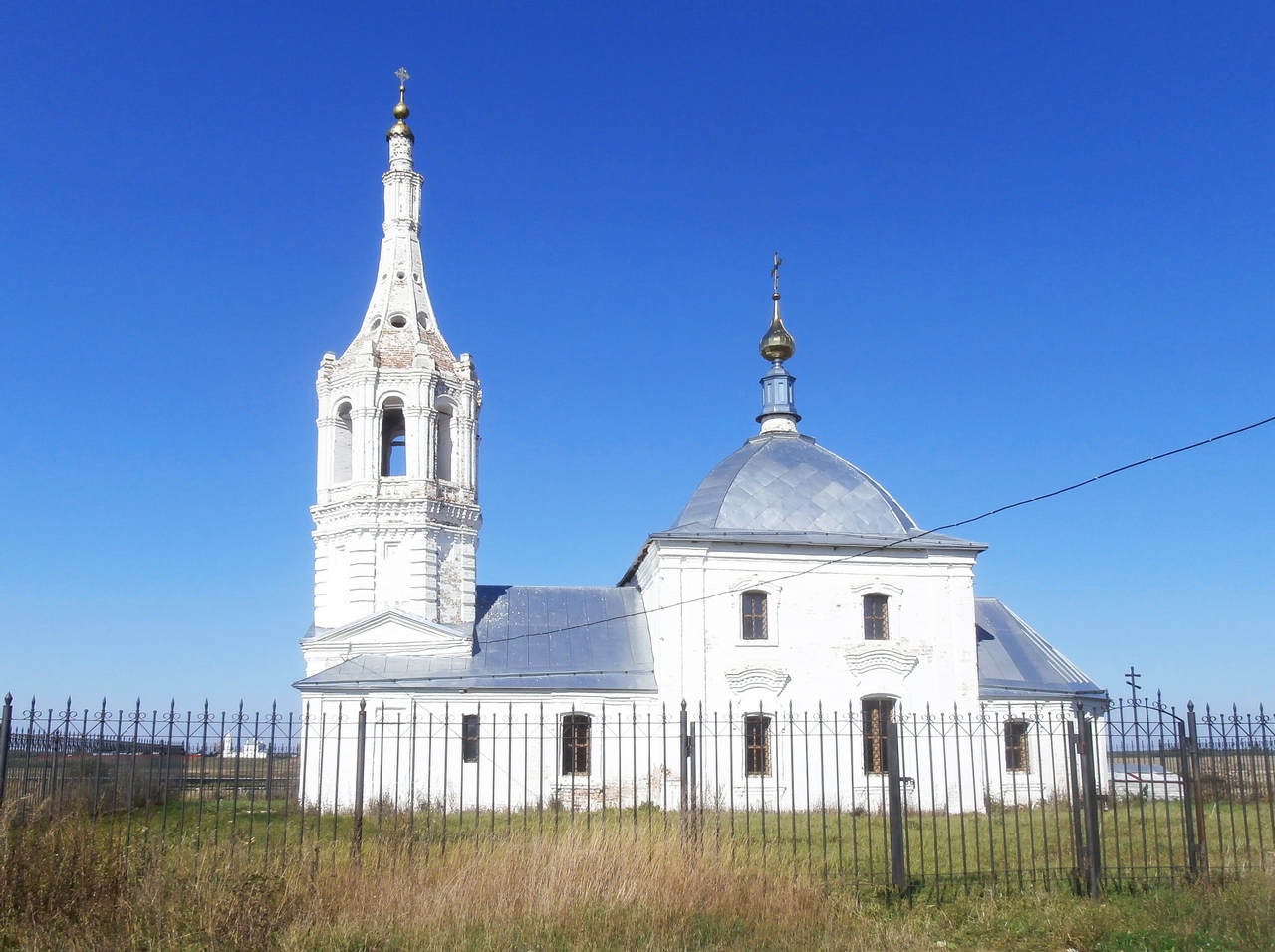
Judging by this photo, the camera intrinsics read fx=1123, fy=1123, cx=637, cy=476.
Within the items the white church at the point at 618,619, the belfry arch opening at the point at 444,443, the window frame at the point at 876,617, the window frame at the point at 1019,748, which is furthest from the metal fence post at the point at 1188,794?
the belfry arch opening at the point at 444,443

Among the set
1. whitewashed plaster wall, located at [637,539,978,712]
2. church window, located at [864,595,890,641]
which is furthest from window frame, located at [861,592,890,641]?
whitewashed plaster wall, located at [637,539,978,712]

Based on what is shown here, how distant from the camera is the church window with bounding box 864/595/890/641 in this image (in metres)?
22.7

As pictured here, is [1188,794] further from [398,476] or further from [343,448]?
[343,448]

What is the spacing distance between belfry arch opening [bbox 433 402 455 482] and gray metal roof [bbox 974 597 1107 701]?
Answer: 39.7ft

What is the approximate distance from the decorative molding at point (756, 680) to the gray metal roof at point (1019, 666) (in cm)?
440

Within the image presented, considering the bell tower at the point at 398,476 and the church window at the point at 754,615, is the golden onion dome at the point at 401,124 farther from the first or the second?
the church window at the point at 754,615

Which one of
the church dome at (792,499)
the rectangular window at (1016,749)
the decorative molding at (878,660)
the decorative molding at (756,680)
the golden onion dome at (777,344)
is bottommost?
the rectangular window at (1016,749)

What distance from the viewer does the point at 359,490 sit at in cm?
2295

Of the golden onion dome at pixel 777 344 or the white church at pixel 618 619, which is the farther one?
the golden onion dome at pixel 777 344

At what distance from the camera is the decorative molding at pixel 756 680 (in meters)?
21.9

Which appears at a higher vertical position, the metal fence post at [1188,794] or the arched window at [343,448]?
the arched window at [343,448]

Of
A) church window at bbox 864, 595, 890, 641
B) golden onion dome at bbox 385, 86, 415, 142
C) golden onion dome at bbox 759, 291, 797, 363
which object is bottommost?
church window at bbox 864, 595, 890, 641

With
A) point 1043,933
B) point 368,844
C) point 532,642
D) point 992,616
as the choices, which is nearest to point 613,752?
point 532,642

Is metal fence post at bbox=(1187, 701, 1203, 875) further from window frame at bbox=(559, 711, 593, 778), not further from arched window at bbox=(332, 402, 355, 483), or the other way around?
arched window at bbox=(332, 402, 355, 483)
